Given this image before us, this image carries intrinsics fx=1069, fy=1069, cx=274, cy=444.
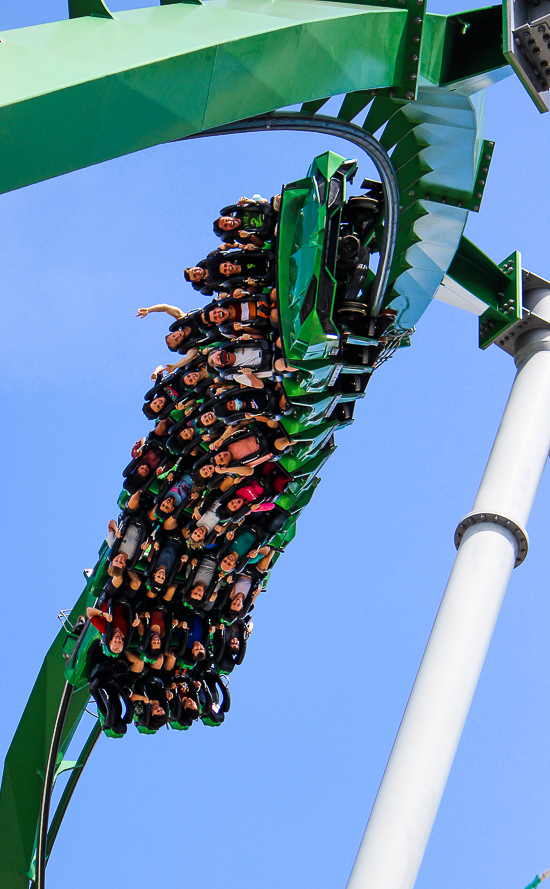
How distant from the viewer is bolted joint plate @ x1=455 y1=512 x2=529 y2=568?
30.4 ft

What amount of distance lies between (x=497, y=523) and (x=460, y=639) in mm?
1257

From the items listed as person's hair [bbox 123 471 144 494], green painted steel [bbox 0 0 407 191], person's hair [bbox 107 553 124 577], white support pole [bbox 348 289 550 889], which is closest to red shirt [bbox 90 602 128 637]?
person's hair [bbox 107 553 124 577]

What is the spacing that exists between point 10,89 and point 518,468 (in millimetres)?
6589

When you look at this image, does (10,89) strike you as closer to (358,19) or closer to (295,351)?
(358,19)

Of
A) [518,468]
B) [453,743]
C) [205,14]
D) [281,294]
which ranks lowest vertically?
[453,743]

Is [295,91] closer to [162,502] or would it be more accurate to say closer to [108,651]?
[162,502]

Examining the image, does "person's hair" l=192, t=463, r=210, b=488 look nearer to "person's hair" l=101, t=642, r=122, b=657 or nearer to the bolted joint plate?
"person's hair" l=101, t=642, r=122, b=657

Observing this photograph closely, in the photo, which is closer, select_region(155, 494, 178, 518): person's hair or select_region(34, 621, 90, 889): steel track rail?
select_region(155, 494, 178, 518): person's hair

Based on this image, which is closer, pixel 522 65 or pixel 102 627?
pixel 522 65

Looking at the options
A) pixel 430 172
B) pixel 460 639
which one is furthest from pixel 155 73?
pixel 460 639

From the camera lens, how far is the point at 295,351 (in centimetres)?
977

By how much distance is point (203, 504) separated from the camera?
11.2 metres

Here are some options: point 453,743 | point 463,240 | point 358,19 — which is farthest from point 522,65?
point 453,743

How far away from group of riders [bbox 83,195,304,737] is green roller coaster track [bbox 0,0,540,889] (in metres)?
1.06
